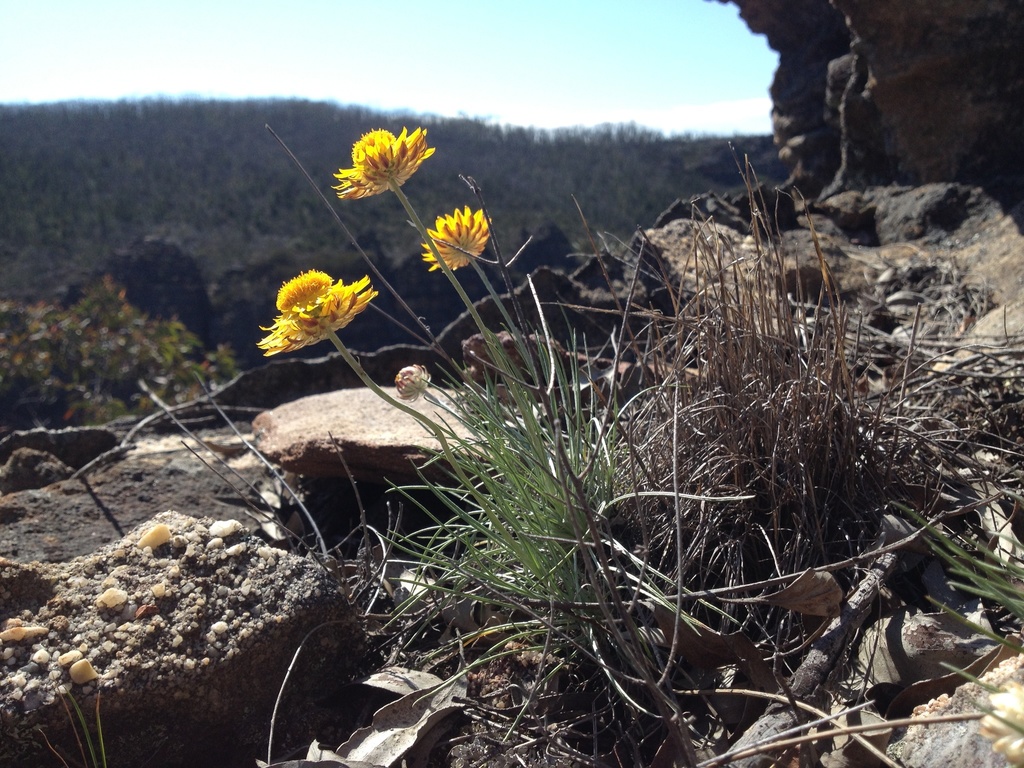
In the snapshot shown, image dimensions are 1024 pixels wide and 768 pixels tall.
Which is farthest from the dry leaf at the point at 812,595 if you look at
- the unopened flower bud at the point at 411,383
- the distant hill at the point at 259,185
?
the distant hill at the point at 259,185

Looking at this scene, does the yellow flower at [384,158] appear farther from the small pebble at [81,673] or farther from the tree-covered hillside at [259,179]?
the tree-covered hillside at [259,179]

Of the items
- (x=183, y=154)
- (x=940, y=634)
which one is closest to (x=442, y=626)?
(x=940, y=634)

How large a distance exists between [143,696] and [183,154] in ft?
102

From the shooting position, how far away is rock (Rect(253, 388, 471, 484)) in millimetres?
2250

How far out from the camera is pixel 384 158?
157cm

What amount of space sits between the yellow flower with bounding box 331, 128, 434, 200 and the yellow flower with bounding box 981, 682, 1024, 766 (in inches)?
49.1

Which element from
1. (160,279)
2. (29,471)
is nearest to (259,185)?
(160,279)

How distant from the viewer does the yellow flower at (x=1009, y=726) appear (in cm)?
79

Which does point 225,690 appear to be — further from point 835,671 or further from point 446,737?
point 835,671

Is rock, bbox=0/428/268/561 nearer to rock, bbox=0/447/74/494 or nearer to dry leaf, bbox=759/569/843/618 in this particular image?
rock, bbox=0/447/74/494

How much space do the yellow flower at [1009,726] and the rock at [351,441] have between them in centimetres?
142

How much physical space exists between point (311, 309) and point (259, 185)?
2651cm

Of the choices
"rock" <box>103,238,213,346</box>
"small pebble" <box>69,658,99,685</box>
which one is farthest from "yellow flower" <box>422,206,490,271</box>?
"rock" <box>103,238,213,346</box>

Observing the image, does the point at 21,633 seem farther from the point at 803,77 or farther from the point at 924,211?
the point at 803,77
